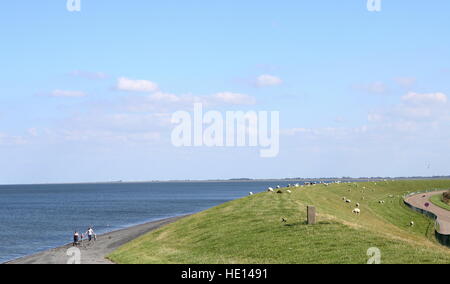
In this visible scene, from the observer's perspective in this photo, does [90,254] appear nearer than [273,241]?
No

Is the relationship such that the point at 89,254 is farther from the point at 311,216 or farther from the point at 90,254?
the point at 311,216

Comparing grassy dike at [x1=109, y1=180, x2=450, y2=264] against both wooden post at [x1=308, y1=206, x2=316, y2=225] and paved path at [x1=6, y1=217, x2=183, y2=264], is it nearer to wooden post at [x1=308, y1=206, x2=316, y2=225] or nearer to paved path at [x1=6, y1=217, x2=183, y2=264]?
wooden post at [x1=308, y1=206, x2=316, y2=225]

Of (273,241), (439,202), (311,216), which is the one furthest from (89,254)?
(439,202)

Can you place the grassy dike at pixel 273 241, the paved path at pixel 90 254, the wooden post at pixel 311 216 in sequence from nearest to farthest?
the grassy dike at pixel 273 241
the wooden post at pixel 311 216
the paved path at pixel 90 254

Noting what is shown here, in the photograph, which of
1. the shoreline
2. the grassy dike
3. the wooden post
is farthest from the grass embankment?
the wooden post

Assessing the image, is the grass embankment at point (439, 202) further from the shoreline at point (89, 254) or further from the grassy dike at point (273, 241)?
the shoreline at point (89, 254)

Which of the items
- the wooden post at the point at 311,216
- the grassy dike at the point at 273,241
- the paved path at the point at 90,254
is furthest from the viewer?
the paved path at the point at 90,254

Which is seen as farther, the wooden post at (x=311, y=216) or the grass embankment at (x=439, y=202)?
the grass embankment at (x=439, y=202)

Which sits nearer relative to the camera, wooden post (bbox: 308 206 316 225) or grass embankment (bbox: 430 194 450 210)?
wooden post (bbox: 308 206 316 225)

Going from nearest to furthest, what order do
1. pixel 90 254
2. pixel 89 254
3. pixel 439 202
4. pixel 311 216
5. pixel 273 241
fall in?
pixel 273 241 → pixel 311 216 → pixel 90 254 → pixel 89 254 → pixel 439 202

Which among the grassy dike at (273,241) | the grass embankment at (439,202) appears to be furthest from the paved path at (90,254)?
the grass embankment at (439,202)
